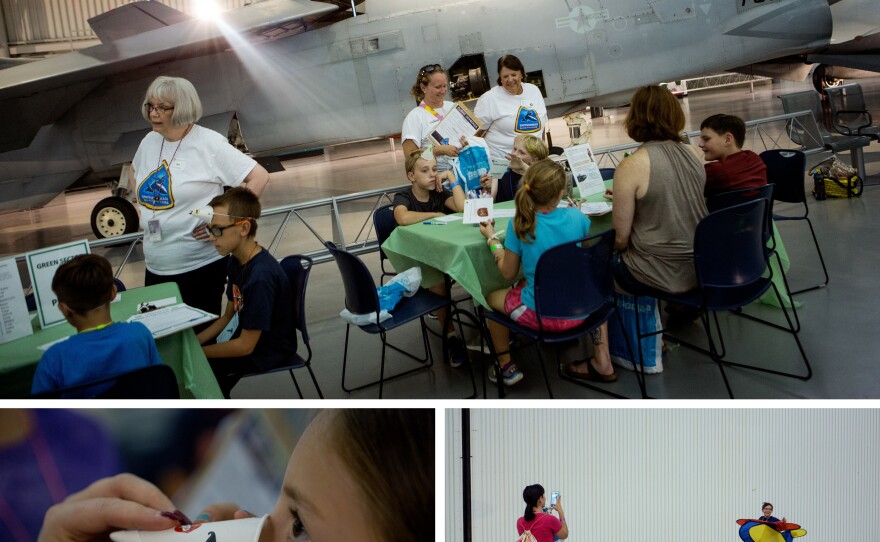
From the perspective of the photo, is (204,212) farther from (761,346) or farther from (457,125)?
(761,346)

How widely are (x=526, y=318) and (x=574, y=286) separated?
242mm

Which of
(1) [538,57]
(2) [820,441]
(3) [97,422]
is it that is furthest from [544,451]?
(1) [538,57]

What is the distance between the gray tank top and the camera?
282 cm

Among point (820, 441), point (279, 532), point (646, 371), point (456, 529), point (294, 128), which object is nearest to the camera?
point (279, 532)

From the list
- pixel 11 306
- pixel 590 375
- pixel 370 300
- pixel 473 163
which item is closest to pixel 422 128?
pixel 473 163

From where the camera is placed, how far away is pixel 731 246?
273 centimetres

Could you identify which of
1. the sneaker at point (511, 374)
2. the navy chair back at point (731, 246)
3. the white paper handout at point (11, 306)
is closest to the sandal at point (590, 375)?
the sneaker at point (511, 374)

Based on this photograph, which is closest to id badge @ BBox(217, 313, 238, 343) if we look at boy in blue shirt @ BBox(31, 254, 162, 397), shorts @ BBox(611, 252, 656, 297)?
boy in blue shirt @ BBox(31, 254, 162, 397)

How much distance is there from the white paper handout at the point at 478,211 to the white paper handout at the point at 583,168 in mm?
597

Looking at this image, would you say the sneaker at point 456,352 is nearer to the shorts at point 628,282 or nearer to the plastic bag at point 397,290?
the plastic bag at point 397,290

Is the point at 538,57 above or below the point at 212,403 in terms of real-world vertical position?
above

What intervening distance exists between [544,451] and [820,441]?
1.01 m

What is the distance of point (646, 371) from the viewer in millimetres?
3100

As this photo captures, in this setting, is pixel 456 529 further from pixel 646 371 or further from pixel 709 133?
pixel 709 133
